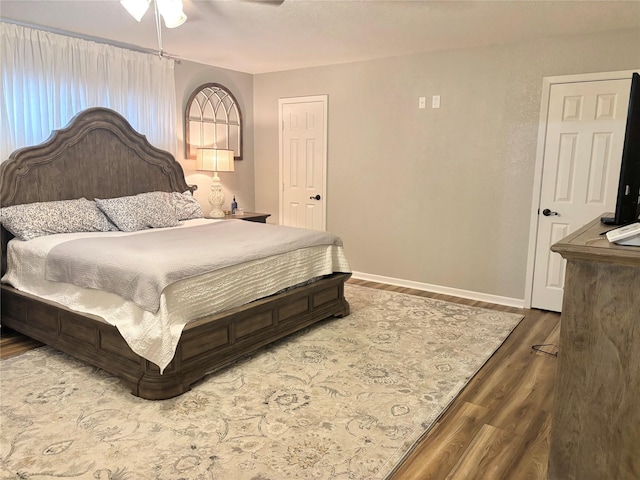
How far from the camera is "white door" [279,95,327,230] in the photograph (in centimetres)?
548

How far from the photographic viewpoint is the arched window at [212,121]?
5164 mm

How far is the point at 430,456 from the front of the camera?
2.16m

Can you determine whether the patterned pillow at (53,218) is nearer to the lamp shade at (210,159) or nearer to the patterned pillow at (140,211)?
the patterned pillow at (140,211)

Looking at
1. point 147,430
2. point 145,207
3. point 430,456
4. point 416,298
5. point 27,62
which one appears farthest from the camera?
point 416,298

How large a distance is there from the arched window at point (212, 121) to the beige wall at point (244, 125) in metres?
0.06

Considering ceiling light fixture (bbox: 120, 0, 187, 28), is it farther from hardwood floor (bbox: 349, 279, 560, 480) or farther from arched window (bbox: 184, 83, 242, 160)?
hardwood floor (bbox: 349, 279, 560, 480)

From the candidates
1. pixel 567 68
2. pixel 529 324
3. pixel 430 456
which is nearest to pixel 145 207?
pixel 430 456

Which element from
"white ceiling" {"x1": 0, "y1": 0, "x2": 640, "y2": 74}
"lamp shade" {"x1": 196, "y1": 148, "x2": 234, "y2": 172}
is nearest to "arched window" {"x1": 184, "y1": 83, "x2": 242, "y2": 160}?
"lamp shade" {"x1": 196, "y1": 148, "x2": 234, "y2": 172}

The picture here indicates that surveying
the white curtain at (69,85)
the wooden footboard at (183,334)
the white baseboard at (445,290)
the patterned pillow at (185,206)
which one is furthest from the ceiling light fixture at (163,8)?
the white baseboard at (445,290)

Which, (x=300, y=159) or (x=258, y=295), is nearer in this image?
(x=258, y=295)

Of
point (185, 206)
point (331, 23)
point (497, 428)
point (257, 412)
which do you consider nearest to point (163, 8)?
point (331, 23)

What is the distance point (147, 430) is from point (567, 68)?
13.7ft

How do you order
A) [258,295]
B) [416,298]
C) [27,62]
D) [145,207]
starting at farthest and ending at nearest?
[416,298]
[145,207]
[27,62]
[258,295]

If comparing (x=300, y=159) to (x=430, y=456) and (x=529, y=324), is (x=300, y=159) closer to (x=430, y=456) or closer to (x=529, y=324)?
(x=529, y=324)
